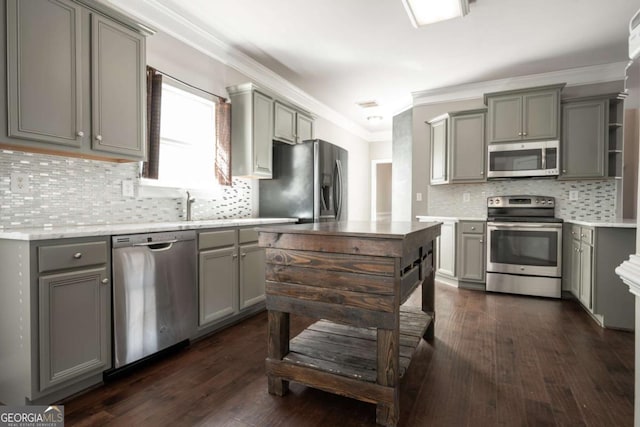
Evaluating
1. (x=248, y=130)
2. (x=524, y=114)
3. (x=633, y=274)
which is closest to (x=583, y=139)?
(x=524, y=114)

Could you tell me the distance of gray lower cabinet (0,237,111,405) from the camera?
162 cm

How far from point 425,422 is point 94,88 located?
2.61 m

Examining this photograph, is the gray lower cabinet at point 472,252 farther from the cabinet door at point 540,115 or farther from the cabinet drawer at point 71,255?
the cabinet drawer at point 71,255

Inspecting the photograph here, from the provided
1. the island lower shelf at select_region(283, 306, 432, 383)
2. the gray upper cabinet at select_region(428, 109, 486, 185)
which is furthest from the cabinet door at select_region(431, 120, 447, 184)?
the island lower shelf at select_region(283, 306, 432, 383)

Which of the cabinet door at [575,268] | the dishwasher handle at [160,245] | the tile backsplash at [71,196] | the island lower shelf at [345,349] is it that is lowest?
the island lower shelf at [345,349]

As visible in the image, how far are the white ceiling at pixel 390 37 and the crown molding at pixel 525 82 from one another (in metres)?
0.11

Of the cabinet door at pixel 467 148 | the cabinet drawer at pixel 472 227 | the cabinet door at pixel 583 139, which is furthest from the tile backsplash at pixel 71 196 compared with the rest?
the cabinet door at pixel 583 139

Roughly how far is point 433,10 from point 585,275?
2.76m

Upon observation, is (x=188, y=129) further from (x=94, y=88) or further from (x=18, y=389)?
(x=18, y=389)

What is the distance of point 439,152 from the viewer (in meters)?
4.63

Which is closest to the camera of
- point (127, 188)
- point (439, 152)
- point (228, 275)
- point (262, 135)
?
point (127, 188)

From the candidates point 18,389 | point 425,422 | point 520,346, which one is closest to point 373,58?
point 520,346

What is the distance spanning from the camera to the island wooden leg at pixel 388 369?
5.13ft

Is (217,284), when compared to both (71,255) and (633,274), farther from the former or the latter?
(633,274)
